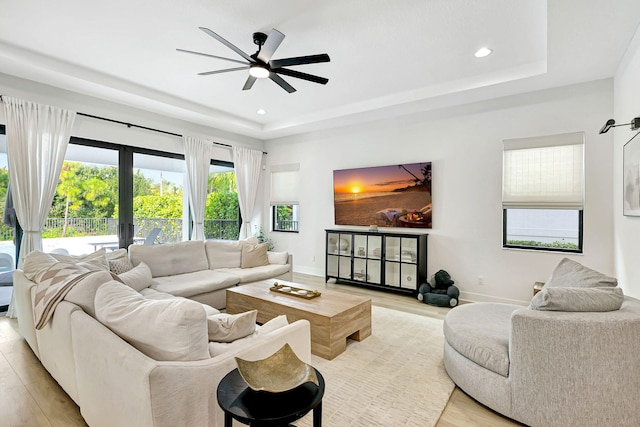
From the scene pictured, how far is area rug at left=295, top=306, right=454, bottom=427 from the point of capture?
198 cm

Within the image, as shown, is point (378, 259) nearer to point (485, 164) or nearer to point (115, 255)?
point (485, 164)

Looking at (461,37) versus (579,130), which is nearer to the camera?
(461,37)

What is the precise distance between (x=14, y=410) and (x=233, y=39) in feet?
11.0

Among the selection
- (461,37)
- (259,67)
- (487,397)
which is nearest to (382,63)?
Answer: (461,37)

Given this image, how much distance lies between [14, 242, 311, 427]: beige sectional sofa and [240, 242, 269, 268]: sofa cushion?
8.98 ft

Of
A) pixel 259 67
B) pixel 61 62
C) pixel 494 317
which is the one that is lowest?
pixel 494 317

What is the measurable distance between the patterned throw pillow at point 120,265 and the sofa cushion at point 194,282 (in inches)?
12.7

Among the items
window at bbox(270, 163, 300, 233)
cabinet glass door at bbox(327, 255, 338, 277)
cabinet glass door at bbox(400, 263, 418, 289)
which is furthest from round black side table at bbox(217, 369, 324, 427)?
window at bbox(270, 163, 300, 233)

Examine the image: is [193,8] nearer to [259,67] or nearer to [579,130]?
[259,67]

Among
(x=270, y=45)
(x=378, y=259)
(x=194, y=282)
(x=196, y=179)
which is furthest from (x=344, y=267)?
(x=270, y=45)

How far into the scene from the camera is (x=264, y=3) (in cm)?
258

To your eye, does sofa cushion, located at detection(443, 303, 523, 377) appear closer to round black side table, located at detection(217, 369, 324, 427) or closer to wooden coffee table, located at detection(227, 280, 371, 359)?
wooden coffee table, located at detection(227, 280, 371, 359)

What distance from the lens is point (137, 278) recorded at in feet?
10.8

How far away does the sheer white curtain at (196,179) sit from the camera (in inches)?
217
